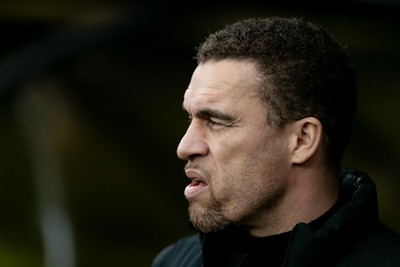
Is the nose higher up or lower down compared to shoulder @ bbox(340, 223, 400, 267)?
higher up

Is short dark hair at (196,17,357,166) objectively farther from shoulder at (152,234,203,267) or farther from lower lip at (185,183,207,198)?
shoulder at (152,234,203,267)

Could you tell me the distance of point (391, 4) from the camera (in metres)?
4.31

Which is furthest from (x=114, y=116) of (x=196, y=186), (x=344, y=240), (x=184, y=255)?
(x=344, y=240)

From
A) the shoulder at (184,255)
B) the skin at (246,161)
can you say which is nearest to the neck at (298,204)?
the skin at (246,161)

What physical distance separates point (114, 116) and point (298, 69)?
4.44 metres

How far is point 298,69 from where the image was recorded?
6.30ft

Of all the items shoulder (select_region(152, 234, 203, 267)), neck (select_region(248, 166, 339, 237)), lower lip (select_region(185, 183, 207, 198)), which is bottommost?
shoulder (select_region(152, 234, 203, 267))

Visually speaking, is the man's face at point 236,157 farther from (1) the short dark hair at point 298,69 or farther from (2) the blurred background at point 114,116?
(2) the blurred background at point 114,116

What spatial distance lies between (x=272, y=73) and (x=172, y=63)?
4501 mm

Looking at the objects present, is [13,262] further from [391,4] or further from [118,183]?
[391,4]

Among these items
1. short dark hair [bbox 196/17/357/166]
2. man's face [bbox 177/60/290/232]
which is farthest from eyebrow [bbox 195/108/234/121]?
short dark hair [bbox 196/17/357/166]

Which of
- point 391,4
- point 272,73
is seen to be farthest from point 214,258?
point 391,4

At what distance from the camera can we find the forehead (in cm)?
191

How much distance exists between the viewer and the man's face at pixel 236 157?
1904 mm
